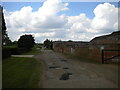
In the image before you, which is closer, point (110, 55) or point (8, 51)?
point (110, 55)

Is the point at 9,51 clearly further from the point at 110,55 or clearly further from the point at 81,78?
the point at 81,78

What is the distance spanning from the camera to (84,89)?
19.9ft

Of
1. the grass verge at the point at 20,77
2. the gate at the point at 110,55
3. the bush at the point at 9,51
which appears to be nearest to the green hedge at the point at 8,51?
the bush at the point at 9,51

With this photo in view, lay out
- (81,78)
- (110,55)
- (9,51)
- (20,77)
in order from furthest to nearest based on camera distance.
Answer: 1. (9,51)
2. (110,55)
3. (81,78)
4. (20,77)

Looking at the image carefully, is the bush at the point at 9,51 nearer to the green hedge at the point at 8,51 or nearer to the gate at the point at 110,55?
the green hedge at the point at 8,51

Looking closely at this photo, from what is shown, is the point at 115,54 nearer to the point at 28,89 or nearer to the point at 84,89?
the point at 84,89

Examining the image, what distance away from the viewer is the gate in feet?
50.0

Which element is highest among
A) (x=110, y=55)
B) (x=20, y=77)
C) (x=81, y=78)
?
(x=110, y=55)

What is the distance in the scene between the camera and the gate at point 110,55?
50.0 ft

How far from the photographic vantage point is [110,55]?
15742 mm

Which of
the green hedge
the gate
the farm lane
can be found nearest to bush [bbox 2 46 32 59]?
the green hedge

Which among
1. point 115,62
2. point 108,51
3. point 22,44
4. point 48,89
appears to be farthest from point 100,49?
point 22,44

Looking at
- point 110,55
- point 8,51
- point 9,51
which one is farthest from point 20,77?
point 9,51

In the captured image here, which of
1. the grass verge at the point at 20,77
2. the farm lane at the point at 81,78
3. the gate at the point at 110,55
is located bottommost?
the farm lane at the point at 81,78
